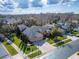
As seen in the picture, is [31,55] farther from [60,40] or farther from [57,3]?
[57,3]

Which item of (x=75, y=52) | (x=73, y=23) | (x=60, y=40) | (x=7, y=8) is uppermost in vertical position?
(x=7, y=8)

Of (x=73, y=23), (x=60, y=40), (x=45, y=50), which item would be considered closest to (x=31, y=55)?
(x=45, y=50)

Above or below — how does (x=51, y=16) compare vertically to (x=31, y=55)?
above

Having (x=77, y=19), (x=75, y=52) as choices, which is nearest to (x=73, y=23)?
(x=77, y=19)

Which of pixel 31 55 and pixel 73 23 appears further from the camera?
pixel 73 23

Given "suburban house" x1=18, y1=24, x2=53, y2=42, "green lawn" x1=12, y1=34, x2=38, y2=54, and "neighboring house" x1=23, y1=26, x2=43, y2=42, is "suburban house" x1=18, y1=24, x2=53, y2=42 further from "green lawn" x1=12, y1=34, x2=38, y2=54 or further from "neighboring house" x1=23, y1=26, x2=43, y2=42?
"green lawn" x1=12, y1=34, x2=38, y2=54

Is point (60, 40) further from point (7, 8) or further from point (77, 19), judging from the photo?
point (7, 8)

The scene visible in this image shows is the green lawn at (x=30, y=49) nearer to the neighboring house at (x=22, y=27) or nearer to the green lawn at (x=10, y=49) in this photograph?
the green lawn at (x=10, y=49)

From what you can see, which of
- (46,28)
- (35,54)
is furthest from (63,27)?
(35,54)
